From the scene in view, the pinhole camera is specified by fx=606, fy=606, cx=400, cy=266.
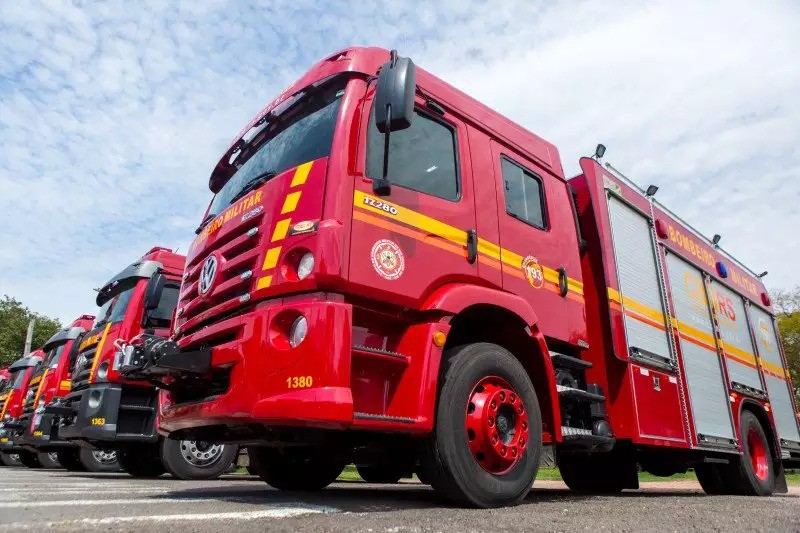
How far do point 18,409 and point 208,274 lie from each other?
12482 mm

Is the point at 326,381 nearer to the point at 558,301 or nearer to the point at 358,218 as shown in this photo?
the point at 358,218

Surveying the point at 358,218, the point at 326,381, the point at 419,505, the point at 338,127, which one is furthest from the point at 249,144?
the point at 419,505

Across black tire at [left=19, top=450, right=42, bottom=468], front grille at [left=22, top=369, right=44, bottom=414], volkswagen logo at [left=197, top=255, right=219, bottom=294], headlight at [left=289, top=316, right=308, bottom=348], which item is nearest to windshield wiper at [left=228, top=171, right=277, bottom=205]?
volkswagen logo at [left=197, top=255, right=219, bottom=294]

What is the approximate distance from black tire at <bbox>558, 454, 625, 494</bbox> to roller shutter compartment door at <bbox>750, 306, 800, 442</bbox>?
7.91 ft

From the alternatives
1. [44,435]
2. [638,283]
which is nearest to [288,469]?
[638,283]

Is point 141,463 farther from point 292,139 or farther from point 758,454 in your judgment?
point 758,454

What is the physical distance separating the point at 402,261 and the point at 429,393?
2.45ft

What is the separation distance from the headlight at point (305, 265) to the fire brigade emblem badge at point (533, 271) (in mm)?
1731

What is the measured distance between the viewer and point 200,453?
7.26 metres

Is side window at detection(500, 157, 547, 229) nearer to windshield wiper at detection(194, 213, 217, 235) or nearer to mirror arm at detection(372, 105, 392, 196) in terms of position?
mirror arm at detection(372, 105, 392, 196)

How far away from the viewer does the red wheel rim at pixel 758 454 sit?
263 inches

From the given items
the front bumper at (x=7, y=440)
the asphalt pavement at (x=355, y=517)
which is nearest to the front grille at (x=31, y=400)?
the front bumper at (x=7, y=440)

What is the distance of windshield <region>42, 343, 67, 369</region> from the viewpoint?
11.3 meters

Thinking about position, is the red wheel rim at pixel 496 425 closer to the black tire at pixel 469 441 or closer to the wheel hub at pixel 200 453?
the black tire at pixel 469 441
